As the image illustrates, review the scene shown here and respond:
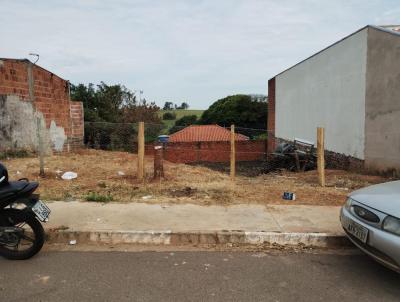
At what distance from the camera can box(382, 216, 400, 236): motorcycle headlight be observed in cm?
365

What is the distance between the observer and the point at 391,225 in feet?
12.1

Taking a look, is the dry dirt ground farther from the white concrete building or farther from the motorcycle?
the motorcycle

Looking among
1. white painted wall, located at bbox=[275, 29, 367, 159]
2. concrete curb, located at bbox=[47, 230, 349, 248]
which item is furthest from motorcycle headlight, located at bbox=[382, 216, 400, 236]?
white painted wall, located at bbox=[275, 29, 367, 159]

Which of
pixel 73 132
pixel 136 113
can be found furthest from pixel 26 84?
pixel 136 113

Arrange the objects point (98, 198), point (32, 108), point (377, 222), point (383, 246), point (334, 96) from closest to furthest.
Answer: point (383, 246)
point (377, 222)
point (98, 198)
point (32, 108)
point (334, 96)

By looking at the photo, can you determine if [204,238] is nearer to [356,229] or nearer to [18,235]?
[356,229]

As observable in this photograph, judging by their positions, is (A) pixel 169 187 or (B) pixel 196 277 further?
(A) pixel 169 187

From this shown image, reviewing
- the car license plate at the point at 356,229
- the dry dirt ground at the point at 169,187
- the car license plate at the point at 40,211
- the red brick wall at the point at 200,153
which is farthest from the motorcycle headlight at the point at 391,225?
the red brick wall at the point at 200,153

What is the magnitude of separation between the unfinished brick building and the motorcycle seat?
588cm

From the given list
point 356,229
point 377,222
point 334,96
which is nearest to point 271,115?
point 334,96

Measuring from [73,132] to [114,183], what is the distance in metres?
8.65

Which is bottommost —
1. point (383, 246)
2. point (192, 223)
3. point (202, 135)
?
point (192, 223)

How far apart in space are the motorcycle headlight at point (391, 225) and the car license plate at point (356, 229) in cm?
23

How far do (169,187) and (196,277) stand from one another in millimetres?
4067
